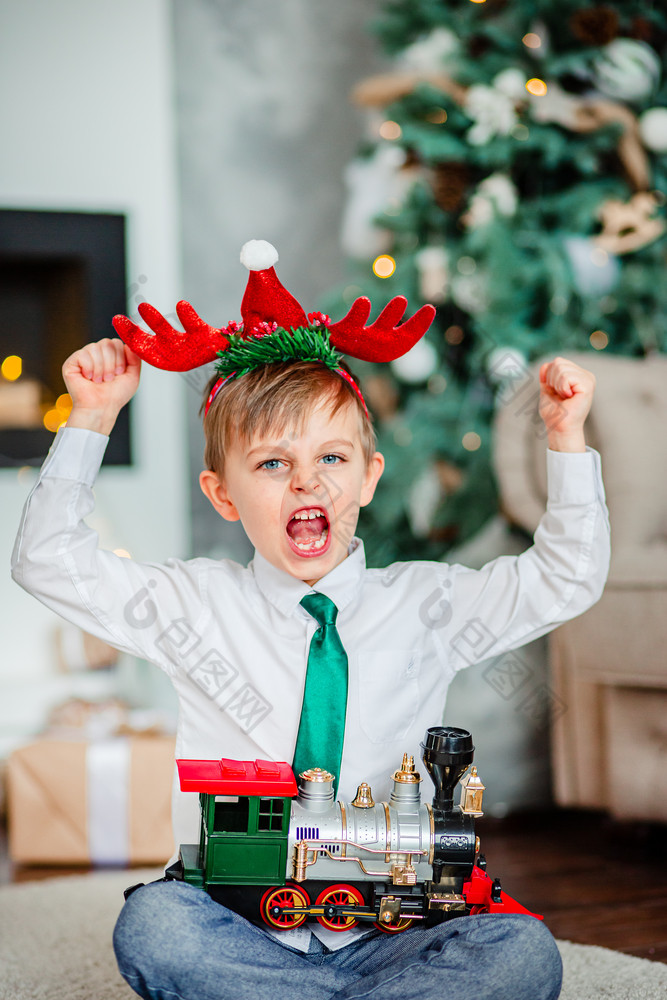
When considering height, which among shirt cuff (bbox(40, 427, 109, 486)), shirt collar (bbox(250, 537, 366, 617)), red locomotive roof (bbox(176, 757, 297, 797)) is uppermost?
shirt cuff (bbox(40, 427, 109, 486))

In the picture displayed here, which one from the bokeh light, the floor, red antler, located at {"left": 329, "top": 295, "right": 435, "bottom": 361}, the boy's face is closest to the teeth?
the boy's face

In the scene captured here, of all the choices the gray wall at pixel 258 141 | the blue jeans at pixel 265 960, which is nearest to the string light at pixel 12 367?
the gray wall at pixel 258 141

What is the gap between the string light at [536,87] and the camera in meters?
2.03

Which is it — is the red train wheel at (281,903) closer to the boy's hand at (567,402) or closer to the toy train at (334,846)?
the toy train at (334,846)

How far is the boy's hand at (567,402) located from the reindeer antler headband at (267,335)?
5.9 inches

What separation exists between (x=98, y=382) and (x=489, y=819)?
1188mm

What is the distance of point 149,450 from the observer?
2436mm

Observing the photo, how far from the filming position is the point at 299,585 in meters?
1.01

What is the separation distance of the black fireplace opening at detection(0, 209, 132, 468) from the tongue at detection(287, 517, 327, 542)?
4.76 feet

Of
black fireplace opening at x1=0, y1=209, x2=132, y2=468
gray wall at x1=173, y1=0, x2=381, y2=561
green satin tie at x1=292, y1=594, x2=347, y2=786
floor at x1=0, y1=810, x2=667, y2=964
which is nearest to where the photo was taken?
green satin tie at x1=292, y1=594, x2=347, y2=786

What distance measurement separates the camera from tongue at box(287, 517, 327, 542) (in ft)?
3.22

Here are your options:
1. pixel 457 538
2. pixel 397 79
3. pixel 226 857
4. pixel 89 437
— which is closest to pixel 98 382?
pixel 89 437

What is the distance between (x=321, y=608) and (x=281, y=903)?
291 mm

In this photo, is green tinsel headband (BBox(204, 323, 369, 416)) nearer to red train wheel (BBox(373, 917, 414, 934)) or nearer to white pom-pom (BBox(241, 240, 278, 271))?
white pom-pom (BBox(241, 240, 278, 271))
